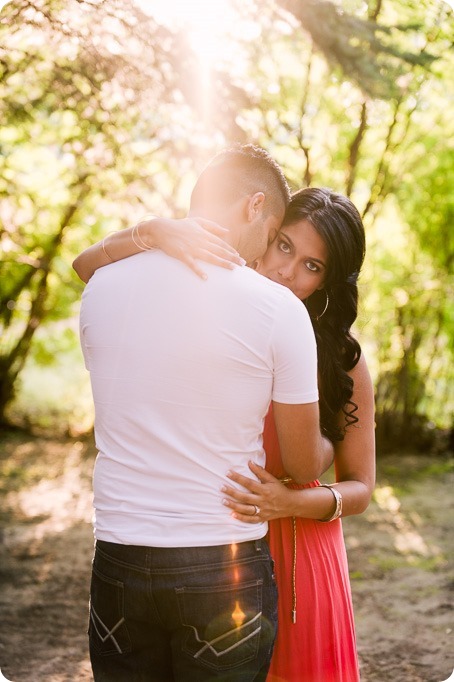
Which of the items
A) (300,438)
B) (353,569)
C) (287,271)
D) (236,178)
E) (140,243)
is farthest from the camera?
(353,569)

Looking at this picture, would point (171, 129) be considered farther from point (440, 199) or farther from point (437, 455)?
point (437, 455)

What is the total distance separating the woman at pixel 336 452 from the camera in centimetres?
189

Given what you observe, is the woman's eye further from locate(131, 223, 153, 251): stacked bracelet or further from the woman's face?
locate(131, 223, 153, 251): stacked bracelet

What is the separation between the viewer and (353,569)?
546 cm

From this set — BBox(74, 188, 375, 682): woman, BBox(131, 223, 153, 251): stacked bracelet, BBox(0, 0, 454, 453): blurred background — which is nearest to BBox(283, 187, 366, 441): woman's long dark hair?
BBox(74, 188, 375, 682): woman

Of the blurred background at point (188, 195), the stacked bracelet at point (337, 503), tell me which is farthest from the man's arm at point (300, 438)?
the blurred background at point (188, 195)

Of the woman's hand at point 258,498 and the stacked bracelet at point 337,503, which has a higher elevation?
the woman's hand at point 258,498

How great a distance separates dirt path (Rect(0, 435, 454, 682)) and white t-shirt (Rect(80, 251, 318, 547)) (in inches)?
102

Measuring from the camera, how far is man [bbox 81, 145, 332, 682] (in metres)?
1.55

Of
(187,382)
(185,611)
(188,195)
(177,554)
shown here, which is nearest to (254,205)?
(187,382)

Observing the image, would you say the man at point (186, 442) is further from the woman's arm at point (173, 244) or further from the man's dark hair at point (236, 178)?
the man's dark hair at point (236, 178)

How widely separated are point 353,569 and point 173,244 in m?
4.39

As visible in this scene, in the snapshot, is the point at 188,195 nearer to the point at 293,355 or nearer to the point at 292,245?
the point at 292,245

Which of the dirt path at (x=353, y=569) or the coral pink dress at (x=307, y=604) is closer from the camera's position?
the coral pink dress at (x=307, y=604)
